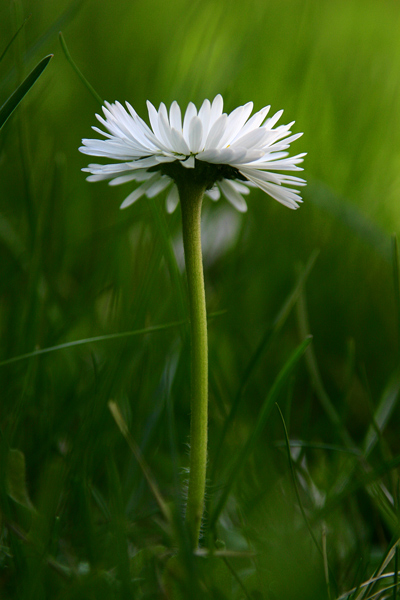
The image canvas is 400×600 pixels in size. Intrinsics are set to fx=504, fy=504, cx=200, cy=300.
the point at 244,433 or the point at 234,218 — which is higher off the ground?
the point at 234,218

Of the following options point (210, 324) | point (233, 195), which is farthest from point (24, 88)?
point (210, 324)

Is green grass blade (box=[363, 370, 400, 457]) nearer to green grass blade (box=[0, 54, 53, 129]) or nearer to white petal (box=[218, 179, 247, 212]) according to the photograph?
white petal (box=[218, 179, 247, 212])

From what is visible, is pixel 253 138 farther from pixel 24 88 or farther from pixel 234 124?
pixel 24 88

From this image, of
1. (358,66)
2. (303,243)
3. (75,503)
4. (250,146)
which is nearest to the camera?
(250,146)

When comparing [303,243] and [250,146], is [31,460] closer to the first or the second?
[250,146]

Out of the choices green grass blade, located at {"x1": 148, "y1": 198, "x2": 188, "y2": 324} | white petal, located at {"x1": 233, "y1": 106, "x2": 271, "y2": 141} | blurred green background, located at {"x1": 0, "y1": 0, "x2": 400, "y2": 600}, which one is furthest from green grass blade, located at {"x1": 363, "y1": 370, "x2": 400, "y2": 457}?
white petal, located at {"x1": 233, "y1": 106, "x2": 271, "y2": 141}

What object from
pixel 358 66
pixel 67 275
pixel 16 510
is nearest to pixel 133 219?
pixel 67 275

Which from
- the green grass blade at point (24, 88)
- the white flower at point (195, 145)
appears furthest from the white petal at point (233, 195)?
the green grass blade at point (24, 88)
